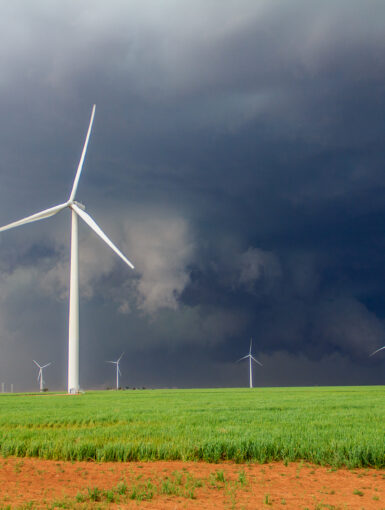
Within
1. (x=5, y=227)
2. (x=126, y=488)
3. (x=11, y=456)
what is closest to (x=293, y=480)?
(x=126, y=488)

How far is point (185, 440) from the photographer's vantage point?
60.7 ft

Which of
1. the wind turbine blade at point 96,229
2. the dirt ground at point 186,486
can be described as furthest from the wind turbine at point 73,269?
the dirt ground at point 186,486

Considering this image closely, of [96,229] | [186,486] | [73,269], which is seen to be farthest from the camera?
[73,269]

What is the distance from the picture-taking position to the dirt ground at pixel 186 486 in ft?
37.0

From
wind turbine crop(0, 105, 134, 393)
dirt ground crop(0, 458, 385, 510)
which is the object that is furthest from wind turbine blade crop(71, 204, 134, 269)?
dirt ground crop(0, 458, 385, 510)

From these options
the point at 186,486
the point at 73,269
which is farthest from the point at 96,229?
the point at 186,486

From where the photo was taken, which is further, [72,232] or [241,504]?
[72,232]

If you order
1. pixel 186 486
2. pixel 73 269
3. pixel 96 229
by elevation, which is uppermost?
pixel 96 229

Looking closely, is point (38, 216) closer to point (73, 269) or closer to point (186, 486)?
point (73, 269)

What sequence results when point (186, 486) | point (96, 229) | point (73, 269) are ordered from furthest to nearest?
1. point (73, 269)
2. point (96, 229)
3. point (186, 486)

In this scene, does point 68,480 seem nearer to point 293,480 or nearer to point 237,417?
point 293,480

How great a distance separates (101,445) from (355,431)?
1088cm

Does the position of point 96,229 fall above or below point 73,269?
above

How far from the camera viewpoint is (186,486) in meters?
12.6
